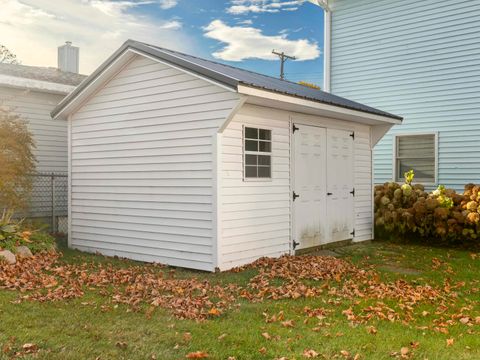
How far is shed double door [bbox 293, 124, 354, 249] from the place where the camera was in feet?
32.3

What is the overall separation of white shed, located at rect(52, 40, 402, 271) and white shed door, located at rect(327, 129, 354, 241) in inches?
1.0

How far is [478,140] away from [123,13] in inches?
387

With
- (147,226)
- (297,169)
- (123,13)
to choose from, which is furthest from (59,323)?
(123,13)

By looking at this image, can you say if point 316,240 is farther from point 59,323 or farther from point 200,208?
point 59,323

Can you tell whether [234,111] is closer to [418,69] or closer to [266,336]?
[266,336]

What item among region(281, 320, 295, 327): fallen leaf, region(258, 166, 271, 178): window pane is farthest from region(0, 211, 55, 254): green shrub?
region(281, 320, 295, 327): fallen leaf

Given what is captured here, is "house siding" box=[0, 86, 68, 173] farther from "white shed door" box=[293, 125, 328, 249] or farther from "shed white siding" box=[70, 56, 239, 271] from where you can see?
"white shed door" box=[293, 125, 328, 249]

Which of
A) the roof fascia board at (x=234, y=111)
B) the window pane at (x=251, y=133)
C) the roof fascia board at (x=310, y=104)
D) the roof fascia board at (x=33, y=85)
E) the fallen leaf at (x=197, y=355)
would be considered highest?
the roof fascia board at (x=33, y=85)

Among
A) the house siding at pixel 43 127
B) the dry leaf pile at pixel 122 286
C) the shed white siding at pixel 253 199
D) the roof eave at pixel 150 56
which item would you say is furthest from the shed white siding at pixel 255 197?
the house siding at pixel 43 127

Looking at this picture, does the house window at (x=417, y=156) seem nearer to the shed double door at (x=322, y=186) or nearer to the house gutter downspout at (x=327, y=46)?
the house gutter downspout at (x=327, y=46)

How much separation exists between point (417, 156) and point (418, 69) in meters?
2.44

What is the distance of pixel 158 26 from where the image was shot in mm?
14281

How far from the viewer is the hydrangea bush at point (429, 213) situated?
437 inches

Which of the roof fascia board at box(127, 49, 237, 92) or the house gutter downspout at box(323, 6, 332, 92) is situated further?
the house gutter downspout at box(323, 6, 332, 92)
